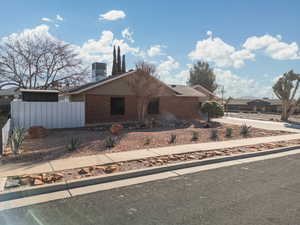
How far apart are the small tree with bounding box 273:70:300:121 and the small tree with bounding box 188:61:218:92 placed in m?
27.0

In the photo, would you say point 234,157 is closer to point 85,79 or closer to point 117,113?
point 117,113

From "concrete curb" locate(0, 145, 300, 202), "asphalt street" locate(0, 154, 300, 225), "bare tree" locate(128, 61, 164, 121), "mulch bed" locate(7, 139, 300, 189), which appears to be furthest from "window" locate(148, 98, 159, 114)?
"asphalt street" locate(0, 154, 300, 225)

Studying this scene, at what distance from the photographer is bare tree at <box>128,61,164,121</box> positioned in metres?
→ 14.4

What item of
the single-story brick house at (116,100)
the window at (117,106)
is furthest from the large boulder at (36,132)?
the window at (117,106)

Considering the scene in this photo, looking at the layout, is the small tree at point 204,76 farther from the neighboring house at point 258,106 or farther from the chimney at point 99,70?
the chimney at point 99,70

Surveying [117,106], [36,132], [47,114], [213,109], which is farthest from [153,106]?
[36,132]

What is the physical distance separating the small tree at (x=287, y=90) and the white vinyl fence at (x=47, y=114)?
2255 cm

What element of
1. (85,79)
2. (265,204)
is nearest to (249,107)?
(85,79)

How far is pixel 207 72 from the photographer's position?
169 feet

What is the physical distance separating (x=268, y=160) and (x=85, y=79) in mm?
24856

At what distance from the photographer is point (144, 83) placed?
1483 centimetres

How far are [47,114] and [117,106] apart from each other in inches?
218

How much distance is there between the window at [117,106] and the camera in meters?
16.0

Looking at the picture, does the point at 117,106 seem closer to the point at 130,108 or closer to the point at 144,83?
the point at 130,108
